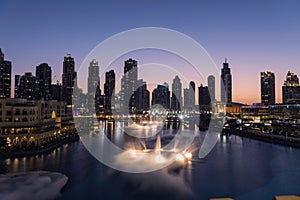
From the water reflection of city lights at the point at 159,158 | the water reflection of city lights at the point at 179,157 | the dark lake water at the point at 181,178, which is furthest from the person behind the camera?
the water reflection of city lights at the point at 179,157

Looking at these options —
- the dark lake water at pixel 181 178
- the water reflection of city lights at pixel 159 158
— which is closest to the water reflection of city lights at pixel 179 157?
the dark lake water at pixel 181 178

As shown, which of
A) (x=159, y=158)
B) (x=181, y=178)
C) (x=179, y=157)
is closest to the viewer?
(x=181, y=178)

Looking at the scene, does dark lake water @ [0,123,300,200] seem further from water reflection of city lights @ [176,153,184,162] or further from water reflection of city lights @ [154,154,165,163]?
water reflection of city lights @ [154,154,165,163]

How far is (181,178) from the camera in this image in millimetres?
12352

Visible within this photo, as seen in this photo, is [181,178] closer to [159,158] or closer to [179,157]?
[159,158]

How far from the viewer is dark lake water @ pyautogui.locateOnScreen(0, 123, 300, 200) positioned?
10.4m

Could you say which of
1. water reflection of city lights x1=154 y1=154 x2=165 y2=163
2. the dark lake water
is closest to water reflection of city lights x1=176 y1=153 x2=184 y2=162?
the dark lake water

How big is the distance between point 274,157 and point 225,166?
225 inches

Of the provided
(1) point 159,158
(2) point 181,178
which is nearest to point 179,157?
(1) point 159,158

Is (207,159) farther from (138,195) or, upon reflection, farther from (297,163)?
(138,195)

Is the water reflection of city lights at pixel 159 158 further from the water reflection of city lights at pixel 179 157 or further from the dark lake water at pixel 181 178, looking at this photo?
the dark lake water at pixel 181 178

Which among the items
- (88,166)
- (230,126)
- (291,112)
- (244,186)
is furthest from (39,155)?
(291,112)

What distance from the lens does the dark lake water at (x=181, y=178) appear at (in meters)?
10.4

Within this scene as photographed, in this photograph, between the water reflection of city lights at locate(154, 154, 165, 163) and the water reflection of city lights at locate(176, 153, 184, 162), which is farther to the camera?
the water reflection of city lights at locate(176, 153, 184, 162)
